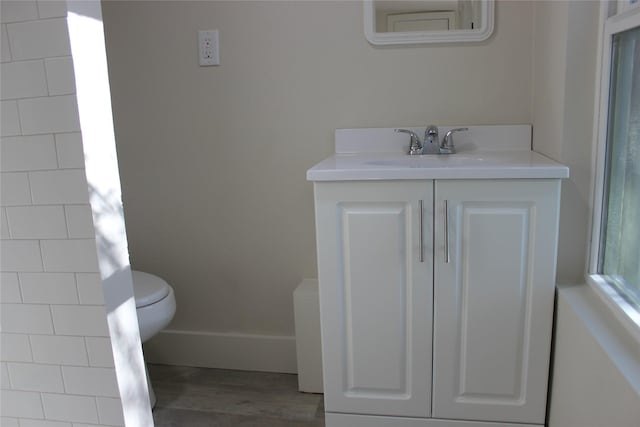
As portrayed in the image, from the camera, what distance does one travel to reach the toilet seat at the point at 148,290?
171 centimetres

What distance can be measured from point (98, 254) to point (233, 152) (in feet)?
2.75

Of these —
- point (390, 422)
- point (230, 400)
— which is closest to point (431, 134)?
point (390, 422)

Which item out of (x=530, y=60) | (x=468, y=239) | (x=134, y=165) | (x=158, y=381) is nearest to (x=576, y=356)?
(x=468, y=239)

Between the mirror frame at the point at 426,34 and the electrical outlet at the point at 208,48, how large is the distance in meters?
0.57

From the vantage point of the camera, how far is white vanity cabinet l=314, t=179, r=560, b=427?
139 centimetres

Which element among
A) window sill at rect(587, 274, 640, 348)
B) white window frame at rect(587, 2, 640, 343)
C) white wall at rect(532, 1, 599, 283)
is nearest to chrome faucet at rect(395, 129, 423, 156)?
white wall at rect(532, 1, 599, 283)

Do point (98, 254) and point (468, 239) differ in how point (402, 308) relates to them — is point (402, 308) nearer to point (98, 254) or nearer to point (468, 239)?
point (468, 239)

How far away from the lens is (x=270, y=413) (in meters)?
1.84

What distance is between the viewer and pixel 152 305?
1.73 meters

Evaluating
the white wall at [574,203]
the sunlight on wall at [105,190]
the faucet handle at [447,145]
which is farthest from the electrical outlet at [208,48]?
the white wall at [574,203]

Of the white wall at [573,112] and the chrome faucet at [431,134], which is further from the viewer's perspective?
the chrome faucet at [431,134]

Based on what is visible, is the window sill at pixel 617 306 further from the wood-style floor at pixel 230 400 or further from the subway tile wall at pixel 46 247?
the subway tile wall at pixel 46 247

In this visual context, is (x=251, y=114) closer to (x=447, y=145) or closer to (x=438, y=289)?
(x=447, y=145)

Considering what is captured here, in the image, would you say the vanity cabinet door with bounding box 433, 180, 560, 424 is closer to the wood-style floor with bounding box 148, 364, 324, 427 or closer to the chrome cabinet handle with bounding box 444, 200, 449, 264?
the chrome cabinet handle with bounding box 444, 200, 449, 264
